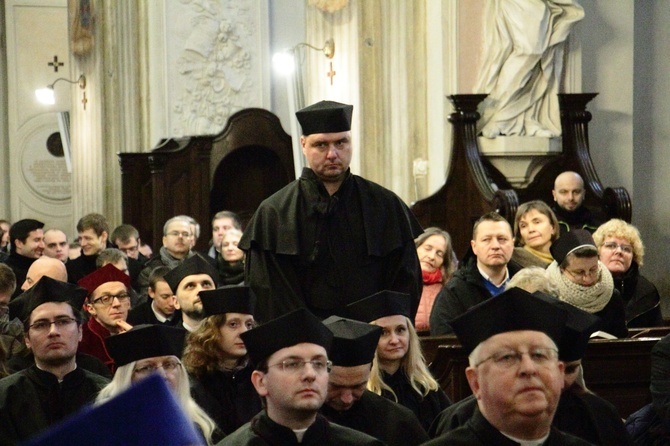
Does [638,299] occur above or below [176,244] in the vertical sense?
below

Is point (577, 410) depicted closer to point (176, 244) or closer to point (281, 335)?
point (281, 335)

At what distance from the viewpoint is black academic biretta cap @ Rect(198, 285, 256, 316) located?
5801mm

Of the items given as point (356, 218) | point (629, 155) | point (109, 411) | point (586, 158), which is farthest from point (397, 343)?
point (629, 155)

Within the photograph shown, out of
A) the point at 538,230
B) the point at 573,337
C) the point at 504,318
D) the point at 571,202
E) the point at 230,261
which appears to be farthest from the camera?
the point at 230,261

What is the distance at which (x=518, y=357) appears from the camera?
11.6 ft

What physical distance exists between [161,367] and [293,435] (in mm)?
1028

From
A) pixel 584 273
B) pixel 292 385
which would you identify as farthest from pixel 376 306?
pixel 584 273

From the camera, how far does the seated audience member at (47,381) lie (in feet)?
18.0

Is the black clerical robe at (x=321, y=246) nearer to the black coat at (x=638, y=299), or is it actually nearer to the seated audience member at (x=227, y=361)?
the seated audience member at (x=227, y=361)

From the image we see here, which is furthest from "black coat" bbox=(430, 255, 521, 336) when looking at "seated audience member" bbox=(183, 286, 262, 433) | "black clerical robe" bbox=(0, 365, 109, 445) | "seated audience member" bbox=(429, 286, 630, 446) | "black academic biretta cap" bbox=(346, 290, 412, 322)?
"seated audience member" bbox=(429, 286, 630, 446)

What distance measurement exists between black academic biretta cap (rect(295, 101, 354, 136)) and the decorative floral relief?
13692 mm

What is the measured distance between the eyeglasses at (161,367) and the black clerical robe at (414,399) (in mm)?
1013

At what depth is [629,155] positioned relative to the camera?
513 inches

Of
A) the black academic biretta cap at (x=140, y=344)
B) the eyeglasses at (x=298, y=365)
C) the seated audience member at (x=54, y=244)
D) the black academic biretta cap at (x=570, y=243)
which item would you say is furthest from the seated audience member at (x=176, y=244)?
the eyeglasses at (x=298, y=365)
